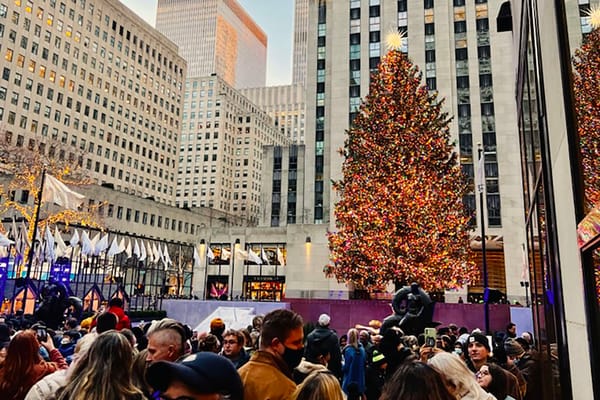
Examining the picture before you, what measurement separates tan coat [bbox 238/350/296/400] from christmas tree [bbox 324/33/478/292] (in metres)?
22.9

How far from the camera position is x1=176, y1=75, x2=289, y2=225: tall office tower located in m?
118

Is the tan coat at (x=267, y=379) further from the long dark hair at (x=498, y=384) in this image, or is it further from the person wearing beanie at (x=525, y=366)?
the person wearing beanie at (x=525, y=366)

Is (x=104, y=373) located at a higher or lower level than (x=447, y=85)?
→ lower

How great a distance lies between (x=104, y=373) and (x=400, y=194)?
2391 centimetres

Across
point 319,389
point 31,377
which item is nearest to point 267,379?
point 319,389

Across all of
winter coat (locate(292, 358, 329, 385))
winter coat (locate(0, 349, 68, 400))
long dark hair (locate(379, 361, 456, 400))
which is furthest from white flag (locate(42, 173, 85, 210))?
long dark hair (locate(379, 361, 456, 400))

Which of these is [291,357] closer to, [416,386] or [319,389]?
[319,389]

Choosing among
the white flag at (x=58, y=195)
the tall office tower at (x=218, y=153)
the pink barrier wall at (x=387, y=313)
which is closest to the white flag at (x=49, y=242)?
the white flag at (x=58, y=195)

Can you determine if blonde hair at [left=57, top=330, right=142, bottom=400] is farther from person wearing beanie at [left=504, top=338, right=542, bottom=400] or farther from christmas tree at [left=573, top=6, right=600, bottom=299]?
person wearing beanie at [left=504, top=338, right=542, bottom=400]

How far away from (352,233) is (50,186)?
16.4 metres

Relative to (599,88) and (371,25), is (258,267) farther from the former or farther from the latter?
(599,88)

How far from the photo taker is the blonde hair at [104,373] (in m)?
2.83

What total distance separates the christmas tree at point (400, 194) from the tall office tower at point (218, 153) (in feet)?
293

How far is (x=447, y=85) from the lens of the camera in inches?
1864
